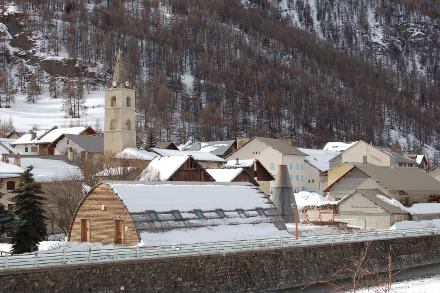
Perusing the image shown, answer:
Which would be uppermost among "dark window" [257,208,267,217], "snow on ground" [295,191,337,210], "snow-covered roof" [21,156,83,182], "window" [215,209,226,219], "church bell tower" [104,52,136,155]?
"church bell tower" [104,52,136,155]

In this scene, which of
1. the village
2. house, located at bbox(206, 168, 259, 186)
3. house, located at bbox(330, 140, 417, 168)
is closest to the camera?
the village

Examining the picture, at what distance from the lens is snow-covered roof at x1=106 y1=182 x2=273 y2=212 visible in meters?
40.2

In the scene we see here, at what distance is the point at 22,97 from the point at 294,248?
15322 cm

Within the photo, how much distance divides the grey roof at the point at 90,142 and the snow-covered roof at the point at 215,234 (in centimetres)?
5896

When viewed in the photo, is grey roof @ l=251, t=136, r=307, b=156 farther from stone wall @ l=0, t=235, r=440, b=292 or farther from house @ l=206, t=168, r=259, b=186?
stone wall @ l=0, t=235, r=440, b=292

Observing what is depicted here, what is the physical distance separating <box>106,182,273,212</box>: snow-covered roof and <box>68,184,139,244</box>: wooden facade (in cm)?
59

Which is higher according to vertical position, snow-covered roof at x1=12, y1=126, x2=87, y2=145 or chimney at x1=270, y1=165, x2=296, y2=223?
snow-covered roof at x1=12, y1=126, x2=87, y2=145

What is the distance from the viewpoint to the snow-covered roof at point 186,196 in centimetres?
4021

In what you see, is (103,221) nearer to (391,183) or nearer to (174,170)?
(174,170)

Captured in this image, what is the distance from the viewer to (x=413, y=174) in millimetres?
76188

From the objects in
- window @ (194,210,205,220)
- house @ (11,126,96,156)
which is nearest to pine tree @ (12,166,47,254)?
window @ (194,210,205,220)

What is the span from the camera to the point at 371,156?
109375mm

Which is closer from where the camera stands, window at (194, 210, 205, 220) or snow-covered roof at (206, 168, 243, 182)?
window at (194, 210, 205, 220)

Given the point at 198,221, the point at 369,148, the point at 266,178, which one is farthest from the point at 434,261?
the point at 369,148
